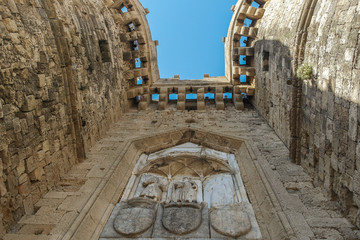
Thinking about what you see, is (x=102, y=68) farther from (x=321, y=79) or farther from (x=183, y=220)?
(x=321, y=79)

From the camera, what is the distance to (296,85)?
509 cm

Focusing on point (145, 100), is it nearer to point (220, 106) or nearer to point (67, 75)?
point (220, 106)

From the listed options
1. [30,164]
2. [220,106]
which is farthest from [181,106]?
[30,164]

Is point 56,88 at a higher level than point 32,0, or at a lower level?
lower

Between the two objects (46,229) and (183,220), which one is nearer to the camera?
(46,229)

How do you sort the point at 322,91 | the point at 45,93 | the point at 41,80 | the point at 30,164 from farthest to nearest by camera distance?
the point at 45,93, the point at 41,80, the point at 322,91, the point at 30,164

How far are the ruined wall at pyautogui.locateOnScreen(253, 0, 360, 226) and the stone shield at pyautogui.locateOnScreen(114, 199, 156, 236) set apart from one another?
97.9 inches

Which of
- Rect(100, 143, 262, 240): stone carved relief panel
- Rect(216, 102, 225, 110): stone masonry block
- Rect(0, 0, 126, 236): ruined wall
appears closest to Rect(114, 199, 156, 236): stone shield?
Rect(100, 143, 262, 240): stone carved relief panel

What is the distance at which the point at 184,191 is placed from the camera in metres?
4.96

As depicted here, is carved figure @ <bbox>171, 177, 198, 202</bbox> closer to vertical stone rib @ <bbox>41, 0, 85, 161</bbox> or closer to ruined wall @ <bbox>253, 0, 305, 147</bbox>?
vertical stone rib @ <bbox>41, 0, 85, 161</bbox>

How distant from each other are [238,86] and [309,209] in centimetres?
521

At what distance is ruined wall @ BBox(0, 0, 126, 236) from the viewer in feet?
12.0

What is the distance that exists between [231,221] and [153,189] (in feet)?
4.93

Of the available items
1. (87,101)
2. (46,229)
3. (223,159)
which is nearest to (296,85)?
(223,159)
